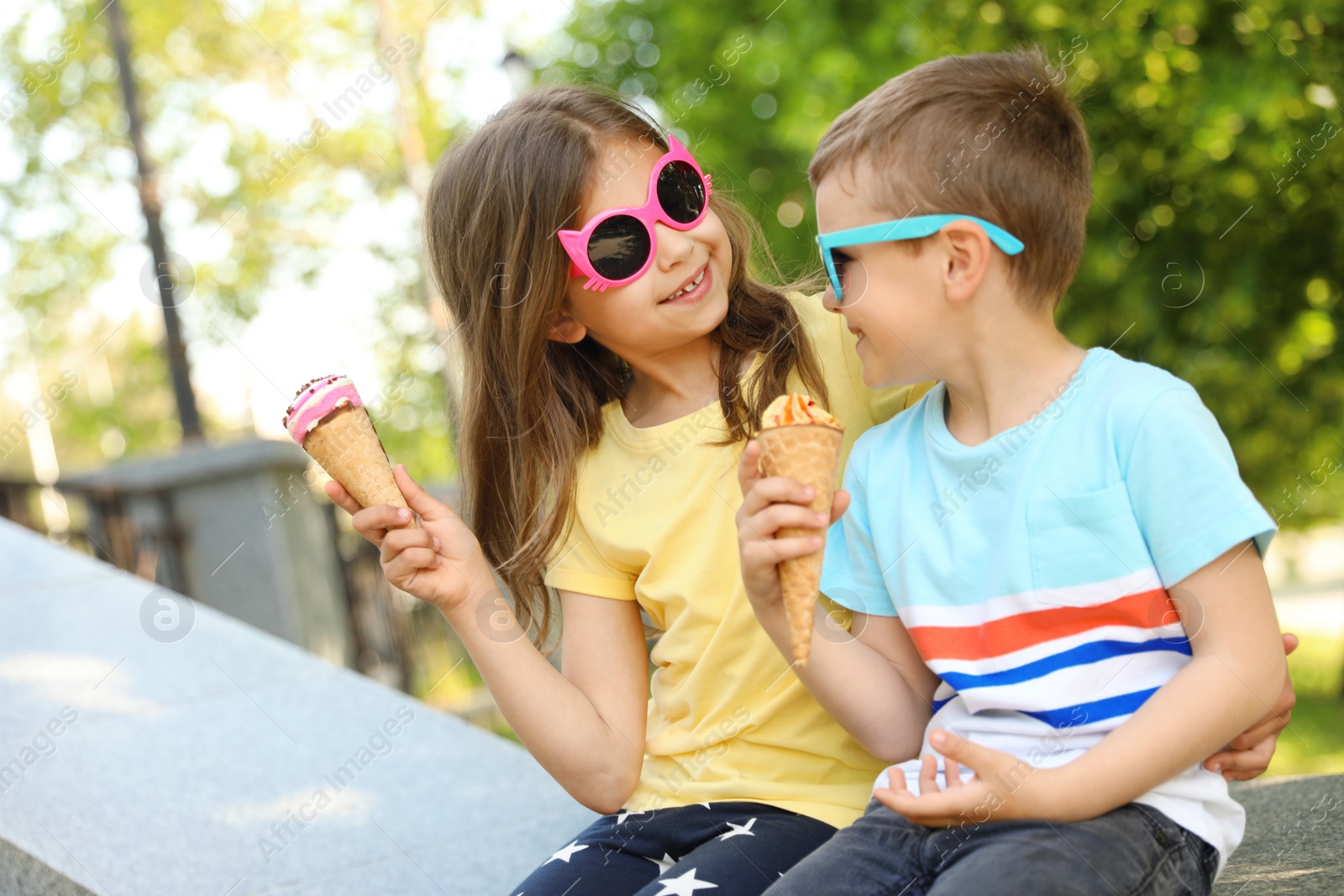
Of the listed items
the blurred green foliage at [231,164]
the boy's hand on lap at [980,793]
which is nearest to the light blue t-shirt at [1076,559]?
the boy's hand on lap at [980,793]

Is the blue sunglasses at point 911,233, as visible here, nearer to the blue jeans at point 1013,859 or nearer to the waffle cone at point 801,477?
the waffle cone at point 801,477

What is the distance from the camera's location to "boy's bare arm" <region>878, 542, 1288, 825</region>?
1.63m

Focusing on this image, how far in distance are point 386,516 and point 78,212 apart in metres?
15.9

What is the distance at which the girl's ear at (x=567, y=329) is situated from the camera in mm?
2533

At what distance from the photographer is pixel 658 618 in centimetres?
246

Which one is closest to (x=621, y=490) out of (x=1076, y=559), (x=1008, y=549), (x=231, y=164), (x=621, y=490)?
(x=621, y=490)

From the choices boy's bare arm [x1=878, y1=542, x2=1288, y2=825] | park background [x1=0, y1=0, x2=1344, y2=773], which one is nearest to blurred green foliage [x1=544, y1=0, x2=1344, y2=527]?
park background [x1=0, y1=0, x2=1344, y2=773]

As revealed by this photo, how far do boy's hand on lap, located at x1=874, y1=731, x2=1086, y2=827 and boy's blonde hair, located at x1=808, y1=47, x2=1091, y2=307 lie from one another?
0.80 m

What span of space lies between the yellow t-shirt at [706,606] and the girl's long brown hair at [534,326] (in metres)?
0.07

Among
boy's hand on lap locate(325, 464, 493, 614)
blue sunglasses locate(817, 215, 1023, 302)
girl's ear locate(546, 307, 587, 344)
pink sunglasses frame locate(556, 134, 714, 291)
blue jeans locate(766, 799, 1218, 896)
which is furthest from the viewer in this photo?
girl's ear locate(546, 307, 587, 344)

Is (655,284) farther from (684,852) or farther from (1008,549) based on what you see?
(684,852)

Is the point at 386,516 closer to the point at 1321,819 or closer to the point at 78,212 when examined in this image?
the point at 1321,819

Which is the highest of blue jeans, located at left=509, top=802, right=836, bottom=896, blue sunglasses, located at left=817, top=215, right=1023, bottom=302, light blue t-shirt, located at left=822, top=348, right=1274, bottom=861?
blue sunglasses, located at left=817, top=215, right=1023, bottom=302

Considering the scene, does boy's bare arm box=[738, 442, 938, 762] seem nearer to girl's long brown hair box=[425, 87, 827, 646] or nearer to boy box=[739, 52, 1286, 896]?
boy box=[739, 52, 1286, 896]
